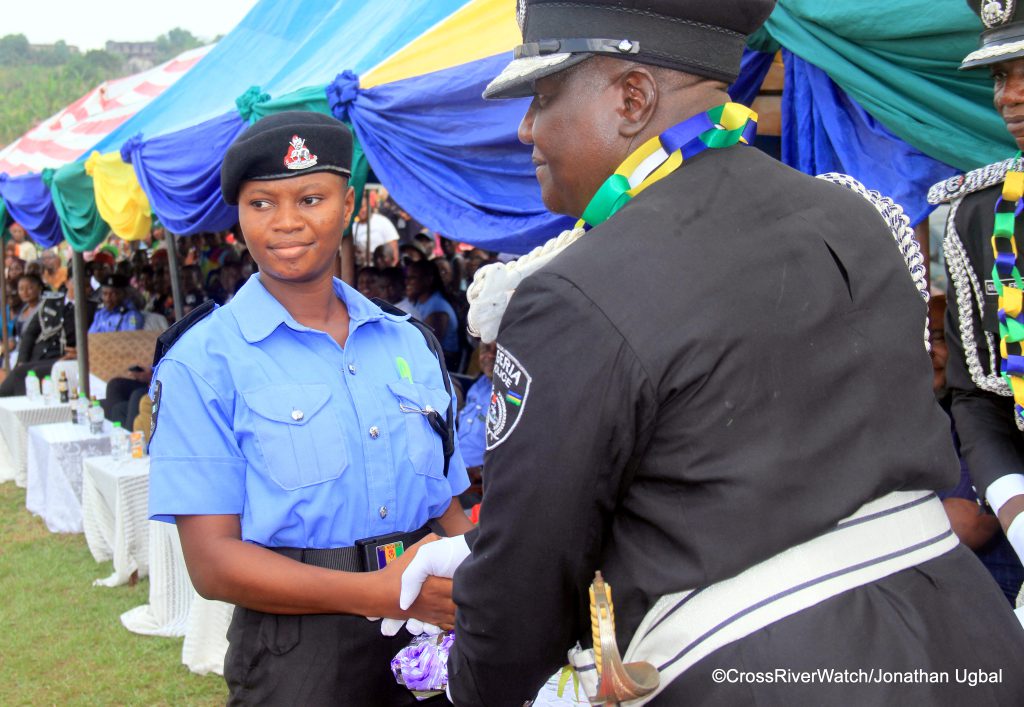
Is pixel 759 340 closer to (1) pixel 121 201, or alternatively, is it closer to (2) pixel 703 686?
(2) pixel 703 686

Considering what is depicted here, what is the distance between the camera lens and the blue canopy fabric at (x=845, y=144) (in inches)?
101

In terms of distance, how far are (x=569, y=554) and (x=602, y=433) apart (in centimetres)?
16

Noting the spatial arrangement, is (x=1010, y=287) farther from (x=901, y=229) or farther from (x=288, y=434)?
(x=288, y=434)

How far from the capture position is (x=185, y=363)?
179cm

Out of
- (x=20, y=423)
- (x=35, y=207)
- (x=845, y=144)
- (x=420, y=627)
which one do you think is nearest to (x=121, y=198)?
(x=20, y=423)

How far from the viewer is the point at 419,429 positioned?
2.03 meters

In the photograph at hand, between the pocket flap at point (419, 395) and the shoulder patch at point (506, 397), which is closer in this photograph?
the shoulder patch at point (506, 397)

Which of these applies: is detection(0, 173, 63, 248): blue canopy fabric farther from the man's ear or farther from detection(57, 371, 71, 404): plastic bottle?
the man's ear

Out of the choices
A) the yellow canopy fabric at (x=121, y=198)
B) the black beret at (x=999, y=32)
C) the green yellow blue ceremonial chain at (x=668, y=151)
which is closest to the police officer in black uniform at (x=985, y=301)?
the black beret at (x=999, y=32)

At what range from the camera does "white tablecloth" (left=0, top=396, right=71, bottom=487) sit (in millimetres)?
8375

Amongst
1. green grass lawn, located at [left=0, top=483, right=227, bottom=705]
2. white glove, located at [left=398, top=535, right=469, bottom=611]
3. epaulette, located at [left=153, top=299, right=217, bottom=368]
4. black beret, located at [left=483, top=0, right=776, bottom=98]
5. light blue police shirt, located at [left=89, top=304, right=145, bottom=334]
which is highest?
black beret, located at [left=483, top=0, right=776, bottom=98]

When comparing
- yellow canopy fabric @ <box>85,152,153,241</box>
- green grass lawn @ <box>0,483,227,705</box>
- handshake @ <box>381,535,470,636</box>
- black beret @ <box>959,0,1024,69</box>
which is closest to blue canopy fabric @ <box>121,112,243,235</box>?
yellow canopy fabric @ <box>85,152,153,241</box>

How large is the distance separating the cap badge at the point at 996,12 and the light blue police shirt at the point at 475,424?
12.1 ft

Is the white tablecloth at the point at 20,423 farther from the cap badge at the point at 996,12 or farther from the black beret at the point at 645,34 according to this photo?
the black beret at the point at 645,34
